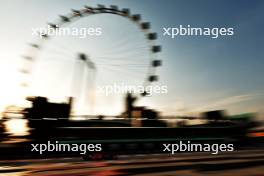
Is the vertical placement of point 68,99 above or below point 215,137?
above

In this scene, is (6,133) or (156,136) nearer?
(6,133)

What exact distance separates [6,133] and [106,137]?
1204 cm

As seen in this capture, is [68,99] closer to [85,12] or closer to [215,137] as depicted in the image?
[85,12]

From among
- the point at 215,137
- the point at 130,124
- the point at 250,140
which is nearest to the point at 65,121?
the point at 130,124

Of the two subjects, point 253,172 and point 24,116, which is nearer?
point 253,172

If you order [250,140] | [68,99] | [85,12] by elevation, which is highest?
[85,12]

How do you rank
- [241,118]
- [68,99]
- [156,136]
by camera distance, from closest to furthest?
[68,99], [156,136], [241,118]

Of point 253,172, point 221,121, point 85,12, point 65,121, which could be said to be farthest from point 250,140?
point 253,172

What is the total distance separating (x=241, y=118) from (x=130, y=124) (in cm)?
2420

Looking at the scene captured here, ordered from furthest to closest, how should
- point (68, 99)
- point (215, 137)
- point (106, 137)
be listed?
point (215, 137) < point (106, 137) < point (68, 99)

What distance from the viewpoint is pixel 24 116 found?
40.8 metres

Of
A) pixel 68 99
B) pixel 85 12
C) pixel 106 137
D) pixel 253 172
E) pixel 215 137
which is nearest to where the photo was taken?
pixel 253 172

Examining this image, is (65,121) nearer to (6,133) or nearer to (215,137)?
(6,133)

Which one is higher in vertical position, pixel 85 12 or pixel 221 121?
pixel 85 12
